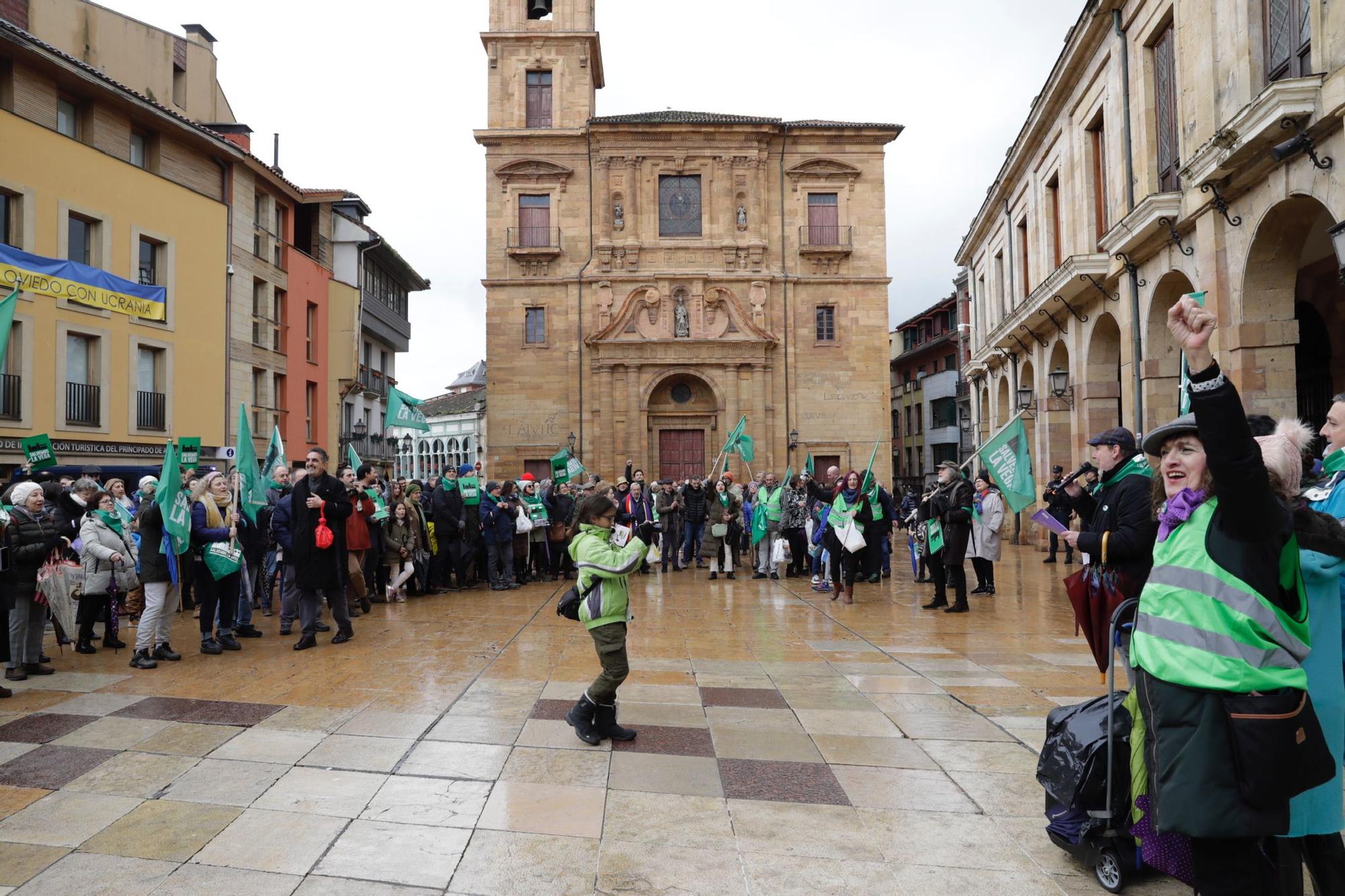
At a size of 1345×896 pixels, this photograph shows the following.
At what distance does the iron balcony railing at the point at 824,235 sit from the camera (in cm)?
3462

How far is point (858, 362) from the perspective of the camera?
1353 inches

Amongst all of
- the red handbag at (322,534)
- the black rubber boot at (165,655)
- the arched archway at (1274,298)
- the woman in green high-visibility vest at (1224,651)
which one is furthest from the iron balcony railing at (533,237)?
the woman in green high-visibility vest at (1224,651)

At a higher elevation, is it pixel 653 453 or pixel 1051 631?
pixel 653 453

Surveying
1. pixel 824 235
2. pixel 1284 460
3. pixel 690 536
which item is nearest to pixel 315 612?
pixel 1284 460

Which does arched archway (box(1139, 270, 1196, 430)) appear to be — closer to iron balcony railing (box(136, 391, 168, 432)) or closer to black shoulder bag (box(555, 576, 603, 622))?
black shoulder bag (box(555, 576, 603, 622))

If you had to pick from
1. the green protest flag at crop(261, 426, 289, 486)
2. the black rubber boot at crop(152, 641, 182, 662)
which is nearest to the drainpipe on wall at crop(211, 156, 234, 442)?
the green protest flag at crop(261, 426, 289, 486)

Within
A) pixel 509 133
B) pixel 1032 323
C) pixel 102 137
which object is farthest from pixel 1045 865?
pixel 509 133

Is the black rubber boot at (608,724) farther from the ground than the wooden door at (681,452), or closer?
closer

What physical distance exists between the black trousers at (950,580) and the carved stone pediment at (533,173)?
86.7ft

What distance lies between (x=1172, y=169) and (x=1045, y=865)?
14.3 m

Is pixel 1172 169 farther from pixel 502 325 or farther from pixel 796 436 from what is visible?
pixel 502 325

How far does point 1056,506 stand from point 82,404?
2022 centimetres

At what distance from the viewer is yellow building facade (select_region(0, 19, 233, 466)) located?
1823 cm

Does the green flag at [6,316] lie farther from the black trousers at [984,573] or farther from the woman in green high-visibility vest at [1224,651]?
the black trousers at [984,573]
